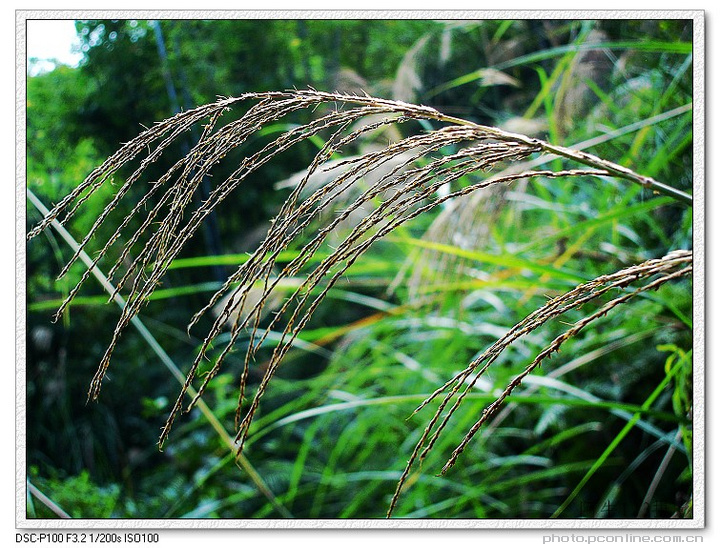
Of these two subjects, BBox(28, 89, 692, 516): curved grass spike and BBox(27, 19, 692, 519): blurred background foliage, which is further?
BBox(27, 19, 692, 519): blurred background foliage

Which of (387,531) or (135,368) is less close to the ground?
(135,368)

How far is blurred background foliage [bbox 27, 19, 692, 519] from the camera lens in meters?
1.20

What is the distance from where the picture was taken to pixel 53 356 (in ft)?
4.26

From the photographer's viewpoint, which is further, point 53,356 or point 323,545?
point 53,356

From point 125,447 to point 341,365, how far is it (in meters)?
0.50

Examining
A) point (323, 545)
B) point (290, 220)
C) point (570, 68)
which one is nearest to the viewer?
point (290, 220)

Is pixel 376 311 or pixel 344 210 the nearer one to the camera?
pixel 344 210

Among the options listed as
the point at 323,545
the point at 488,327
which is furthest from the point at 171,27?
the point at 323,545

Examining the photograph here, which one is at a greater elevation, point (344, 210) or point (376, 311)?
point (344, 210)

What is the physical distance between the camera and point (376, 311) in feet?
4.94

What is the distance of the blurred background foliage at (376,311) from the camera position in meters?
1.20

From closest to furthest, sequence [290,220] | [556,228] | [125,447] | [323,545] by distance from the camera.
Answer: [290,220]
[323,545]
[556,228]
[125,447]

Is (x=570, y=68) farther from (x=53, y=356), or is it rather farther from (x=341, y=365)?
(x=53, y=356)

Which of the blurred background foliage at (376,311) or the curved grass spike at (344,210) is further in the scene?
the blurred background foliage at (376,311)
